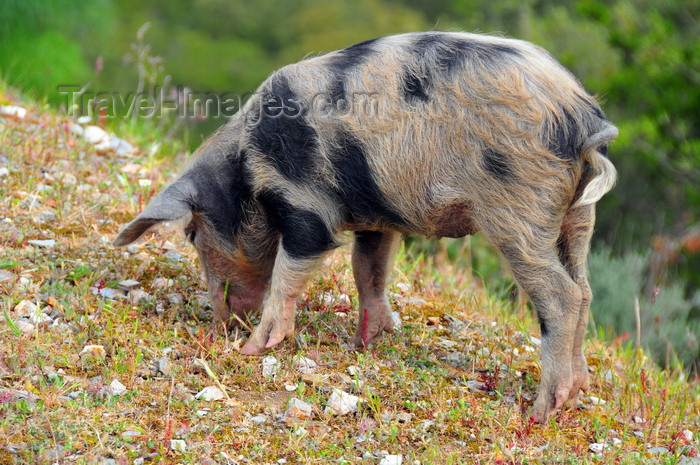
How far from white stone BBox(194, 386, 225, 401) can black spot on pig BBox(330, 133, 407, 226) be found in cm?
122

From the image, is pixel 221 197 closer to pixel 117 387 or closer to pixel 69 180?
pixel 117 387

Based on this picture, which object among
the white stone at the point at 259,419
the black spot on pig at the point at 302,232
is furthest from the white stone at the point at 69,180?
the white stone at the point at 259,419

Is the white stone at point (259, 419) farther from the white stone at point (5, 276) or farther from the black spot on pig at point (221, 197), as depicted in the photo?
the white stone at point (5, 276)

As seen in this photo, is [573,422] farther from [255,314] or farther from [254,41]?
[254,41]

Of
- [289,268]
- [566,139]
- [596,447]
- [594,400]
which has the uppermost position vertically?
[566,139]

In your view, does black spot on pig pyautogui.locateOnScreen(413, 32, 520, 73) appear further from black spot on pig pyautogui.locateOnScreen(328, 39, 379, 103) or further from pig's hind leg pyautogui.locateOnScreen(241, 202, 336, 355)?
pig's hind leg pyautogui.locateOnScreen(241, 202, 336, 355)

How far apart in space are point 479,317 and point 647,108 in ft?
36.0

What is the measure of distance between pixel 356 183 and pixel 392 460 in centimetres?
149

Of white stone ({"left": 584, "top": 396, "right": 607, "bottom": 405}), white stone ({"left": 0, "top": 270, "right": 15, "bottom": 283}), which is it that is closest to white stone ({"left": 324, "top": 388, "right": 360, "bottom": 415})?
white stone ({"left": 584, "top": 396, "right": 607, "bottom": 405})

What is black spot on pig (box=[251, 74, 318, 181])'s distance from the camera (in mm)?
4316

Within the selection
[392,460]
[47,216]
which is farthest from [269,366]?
[47,216]

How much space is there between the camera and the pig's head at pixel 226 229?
15.2ft

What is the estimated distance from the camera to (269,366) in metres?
4.32

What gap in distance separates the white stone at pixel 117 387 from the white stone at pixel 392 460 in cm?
134
